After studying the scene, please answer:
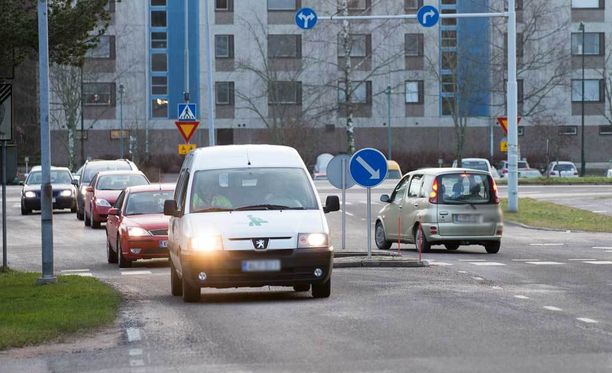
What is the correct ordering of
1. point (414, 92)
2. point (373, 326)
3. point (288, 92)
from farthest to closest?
point (414, 92) → point (288, 92) → point (373, 326)

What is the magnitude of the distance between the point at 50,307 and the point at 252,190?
2.84 m

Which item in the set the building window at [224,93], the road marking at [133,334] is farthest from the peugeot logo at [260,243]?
the building window at [224,93]

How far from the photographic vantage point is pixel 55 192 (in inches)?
1821

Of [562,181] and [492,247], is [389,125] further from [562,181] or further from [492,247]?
[492,247]

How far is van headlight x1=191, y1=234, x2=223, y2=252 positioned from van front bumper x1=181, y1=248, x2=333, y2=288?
0.20 feet

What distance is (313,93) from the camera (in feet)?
251

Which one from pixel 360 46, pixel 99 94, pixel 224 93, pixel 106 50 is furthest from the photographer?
pixel 99 94

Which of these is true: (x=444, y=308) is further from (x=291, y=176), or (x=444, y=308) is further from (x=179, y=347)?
(x=179, y=347)

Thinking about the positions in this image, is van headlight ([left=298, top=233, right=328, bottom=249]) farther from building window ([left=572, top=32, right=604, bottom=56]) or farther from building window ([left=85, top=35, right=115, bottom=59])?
building window ([left=572, top=32, right=604, bottom=56])

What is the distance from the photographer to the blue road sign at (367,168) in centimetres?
2411

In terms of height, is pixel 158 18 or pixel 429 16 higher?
pixel 158 18

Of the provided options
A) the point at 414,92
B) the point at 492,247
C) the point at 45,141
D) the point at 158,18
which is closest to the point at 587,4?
the point at 414,92

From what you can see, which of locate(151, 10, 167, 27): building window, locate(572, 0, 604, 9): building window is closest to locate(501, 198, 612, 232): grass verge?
locate(572, 0, 604, 9): building window

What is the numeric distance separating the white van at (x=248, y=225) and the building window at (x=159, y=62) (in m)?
69.3
